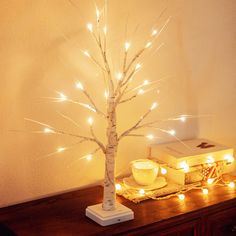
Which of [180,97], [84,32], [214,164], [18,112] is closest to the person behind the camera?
[18,112]

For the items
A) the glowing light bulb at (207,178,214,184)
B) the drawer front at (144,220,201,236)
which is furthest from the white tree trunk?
the glowing light bulb at (207,178,214,184)

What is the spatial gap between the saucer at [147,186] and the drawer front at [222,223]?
24 centimetres

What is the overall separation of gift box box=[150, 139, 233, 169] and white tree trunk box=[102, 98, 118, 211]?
40 centimetres

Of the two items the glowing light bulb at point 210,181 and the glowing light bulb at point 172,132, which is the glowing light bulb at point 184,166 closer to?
the glowing light bulb at point 210,181

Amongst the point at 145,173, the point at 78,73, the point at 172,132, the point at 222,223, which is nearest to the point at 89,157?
the point at 145,173

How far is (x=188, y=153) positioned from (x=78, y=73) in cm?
56

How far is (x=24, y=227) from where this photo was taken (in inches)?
58.7

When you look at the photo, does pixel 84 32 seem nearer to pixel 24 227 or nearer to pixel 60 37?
pixel 60 37

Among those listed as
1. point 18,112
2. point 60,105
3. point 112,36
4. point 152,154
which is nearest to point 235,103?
point 152,154

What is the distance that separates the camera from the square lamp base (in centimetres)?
152

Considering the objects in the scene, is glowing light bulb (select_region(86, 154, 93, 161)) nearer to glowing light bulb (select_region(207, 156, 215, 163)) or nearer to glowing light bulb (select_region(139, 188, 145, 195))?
glowing light bulb (select_region(139, 188, 145, 195))

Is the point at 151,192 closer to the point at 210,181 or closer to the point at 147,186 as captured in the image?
the point at 147,186

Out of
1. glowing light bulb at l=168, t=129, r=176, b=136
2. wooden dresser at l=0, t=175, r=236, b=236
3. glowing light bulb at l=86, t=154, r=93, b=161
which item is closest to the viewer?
wooden dresser at l=0, t=175, r=236, b=236

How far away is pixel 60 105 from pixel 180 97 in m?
0.63
